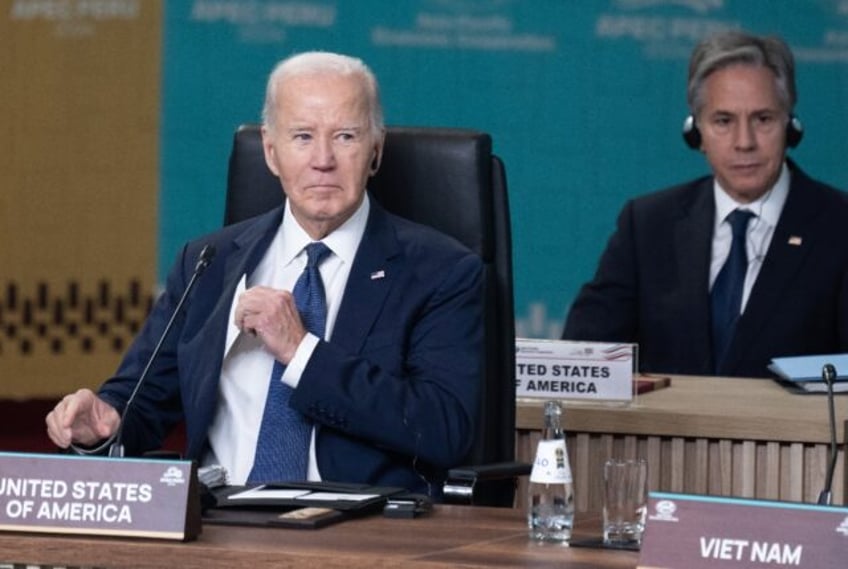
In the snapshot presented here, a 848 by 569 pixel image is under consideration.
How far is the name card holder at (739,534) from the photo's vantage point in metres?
2.14

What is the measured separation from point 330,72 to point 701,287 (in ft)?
4.95

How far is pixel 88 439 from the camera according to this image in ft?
9.93

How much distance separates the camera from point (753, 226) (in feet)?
14.6

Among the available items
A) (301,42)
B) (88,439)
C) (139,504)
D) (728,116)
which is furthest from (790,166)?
(139,504)

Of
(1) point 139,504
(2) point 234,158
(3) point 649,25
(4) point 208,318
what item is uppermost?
(3) point 649,25

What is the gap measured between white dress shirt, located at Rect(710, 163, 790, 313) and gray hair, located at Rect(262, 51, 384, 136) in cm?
142

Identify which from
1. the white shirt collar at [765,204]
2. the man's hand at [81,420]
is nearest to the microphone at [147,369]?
the man's hand at [81,420]

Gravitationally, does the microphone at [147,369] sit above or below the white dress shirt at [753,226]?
below

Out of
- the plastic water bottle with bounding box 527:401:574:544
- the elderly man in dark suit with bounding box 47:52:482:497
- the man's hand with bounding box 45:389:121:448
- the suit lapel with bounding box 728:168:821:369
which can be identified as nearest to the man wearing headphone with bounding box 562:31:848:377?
the suit lapel with bounding box 728:168:821:369

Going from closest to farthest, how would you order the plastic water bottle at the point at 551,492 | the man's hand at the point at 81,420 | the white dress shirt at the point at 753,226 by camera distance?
the plastic water bottle at the point at 551,492
the man's hand at the point at 81,420
the white dress shirt at the point at 753,226

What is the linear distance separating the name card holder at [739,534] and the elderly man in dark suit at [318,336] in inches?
33.9

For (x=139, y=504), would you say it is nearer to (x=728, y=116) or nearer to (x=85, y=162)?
(x=728, y=116)

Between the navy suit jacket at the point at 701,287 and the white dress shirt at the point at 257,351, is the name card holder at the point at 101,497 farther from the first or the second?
the navy suit jacket at the point at 701,287

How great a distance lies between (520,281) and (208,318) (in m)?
2.27
